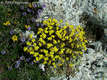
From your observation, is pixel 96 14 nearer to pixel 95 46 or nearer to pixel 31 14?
pixel 95 46

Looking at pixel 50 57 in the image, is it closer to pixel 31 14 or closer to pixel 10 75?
pixel 10 75

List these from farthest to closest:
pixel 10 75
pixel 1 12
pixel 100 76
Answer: pixel 100 76
pixel 1 12
pixel 10 75

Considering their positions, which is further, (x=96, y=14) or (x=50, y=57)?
(x=96, y=14)

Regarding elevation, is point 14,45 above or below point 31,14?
below

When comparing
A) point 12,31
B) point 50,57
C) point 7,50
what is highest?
point 12,31

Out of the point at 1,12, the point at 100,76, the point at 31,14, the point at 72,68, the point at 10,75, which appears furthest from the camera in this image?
the point at 100,76

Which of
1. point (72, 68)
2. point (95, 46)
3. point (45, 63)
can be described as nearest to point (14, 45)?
point (45, 63)
